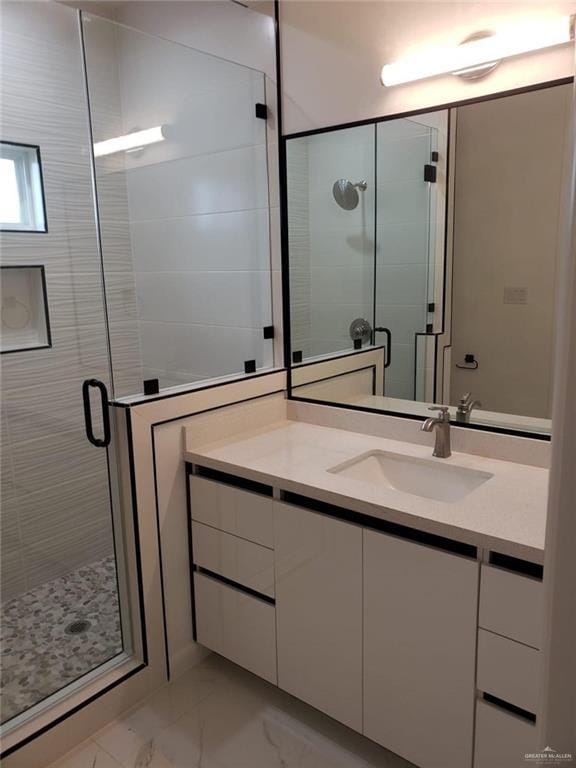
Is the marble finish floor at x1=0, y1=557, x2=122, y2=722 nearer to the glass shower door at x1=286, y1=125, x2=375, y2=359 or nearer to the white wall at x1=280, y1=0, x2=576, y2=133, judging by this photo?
the glass shower door at x1=286, y1=125, x2=375, y2=359

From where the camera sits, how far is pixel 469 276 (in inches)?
71.3

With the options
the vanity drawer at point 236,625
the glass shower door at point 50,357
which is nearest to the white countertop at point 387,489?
the vanity drawer at point 236,625

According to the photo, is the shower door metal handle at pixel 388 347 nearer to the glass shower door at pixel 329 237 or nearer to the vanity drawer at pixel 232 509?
the glass shower door at pixel 329 237

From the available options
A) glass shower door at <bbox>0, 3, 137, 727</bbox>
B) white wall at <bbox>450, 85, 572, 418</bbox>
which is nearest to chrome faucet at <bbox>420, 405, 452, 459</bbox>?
white wall at <bbox>450, 85, 572, 418</bbox>

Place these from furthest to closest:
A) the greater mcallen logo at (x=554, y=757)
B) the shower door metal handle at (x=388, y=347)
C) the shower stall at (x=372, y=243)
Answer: the shower door metal handle at (x=388, y=347) → the shower stall at (x=372, y=243) → the greater mcallen logo at (x=554, y=757)

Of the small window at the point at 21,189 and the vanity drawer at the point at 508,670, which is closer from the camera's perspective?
the vanity drawer at the point at 508,670

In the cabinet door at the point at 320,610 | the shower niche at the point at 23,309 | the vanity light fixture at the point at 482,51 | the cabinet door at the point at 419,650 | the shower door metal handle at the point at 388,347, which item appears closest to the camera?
the cabinet door at the point at 419,650

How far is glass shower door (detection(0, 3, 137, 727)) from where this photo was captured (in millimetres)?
2266

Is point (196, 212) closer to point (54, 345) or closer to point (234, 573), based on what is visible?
point (54, 345)

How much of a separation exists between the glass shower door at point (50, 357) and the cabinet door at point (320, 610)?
0.73 metres

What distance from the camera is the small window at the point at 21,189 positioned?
2.27 m

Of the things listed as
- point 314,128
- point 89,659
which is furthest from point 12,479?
point 314,128

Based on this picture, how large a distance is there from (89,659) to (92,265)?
1.65 meters

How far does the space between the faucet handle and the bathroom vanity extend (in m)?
0.14
